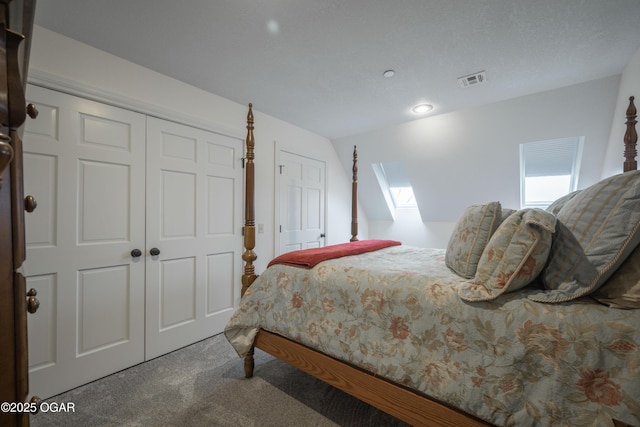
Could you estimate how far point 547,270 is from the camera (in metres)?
1.10

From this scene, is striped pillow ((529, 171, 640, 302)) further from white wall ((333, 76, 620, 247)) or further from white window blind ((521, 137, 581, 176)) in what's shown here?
white window blind ((521, 137, 581, 176))

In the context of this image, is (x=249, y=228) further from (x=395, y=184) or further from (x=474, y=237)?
(x=395, y=184)

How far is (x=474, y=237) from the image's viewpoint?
141cm

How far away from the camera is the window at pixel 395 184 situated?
4.36m

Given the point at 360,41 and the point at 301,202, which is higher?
the point at 360,41

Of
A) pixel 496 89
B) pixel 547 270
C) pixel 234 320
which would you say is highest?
pixel 496 89

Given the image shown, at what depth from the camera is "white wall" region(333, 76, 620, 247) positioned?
2.65 m

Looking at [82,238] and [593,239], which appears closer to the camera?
[593,239]

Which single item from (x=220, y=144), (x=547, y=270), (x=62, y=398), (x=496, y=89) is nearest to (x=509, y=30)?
(x=496, y=89)

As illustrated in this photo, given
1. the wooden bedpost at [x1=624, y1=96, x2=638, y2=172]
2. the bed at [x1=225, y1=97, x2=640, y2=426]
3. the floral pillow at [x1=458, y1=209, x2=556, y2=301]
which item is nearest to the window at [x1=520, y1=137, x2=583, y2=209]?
the wooden bedpost at [x1=624, y1=96, x2=638, y2=172]

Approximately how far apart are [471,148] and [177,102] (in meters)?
3.31

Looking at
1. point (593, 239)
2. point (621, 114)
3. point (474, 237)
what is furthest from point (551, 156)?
point (593, 239)

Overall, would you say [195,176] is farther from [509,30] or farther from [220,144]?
[509,30]

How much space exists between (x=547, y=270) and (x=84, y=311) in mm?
2775
